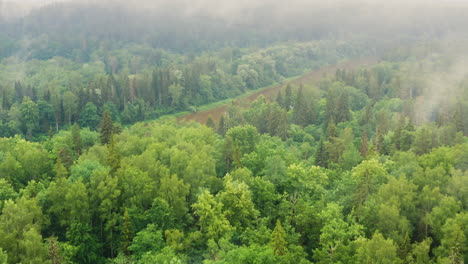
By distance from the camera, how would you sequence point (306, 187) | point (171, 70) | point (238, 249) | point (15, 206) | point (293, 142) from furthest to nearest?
1. point (171, 70)
2. point (293, 142)
3. point (306, 187)
4. point (15, 206)
5. point (238, 249)

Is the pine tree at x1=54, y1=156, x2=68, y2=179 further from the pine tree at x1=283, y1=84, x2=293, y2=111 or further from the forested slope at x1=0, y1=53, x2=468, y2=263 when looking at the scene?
the pine tree at x1=283, y1=84, x2=293, y2=111

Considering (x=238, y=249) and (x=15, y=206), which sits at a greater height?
(x=15, y=206)

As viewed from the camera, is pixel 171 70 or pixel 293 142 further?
pixel 171 70

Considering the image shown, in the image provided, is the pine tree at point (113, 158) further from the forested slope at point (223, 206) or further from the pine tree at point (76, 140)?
the pine tree at point (76, 140)

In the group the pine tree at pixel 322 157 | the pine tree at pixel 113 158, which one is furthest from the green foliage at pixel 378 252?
the pine tree at pixel 322 157

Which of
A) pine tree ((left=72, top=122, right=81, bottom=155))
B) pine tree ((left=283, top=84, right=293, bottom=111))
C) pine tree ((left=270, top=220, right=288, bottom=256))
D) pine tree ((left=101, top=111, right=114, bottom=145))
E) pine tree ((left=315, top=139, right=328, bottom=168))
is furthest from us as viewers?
pine tree ((left=283, top=84, right=293, bottom=111))

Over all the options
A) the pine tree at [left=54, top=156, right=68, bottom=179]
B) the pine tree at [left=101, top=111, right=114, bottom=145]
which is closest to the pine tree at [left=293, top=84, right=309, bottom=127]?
the pine tree at [left=101, top=111, right=114, bottom=145]

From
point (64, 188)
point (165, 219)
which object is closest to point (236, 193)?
point (165, 219)

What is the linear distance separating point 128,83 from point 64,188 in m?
95.1

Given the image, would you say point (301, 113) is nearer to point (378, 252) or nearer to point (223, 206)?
point (223, 206)

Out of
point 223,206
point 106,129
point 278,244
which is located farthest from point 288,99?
point 278,244

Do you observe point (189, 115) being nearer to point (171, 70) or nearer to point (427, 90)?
point (171, 70)

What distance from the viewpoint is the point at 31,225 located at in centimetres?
5122

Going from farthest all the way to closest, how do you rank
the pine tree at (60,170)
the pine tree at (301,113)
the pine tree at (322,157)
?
1. the pine tree at (301,113)
2. the pine tree at (322,157)
3. the pine tree at (60,170)
